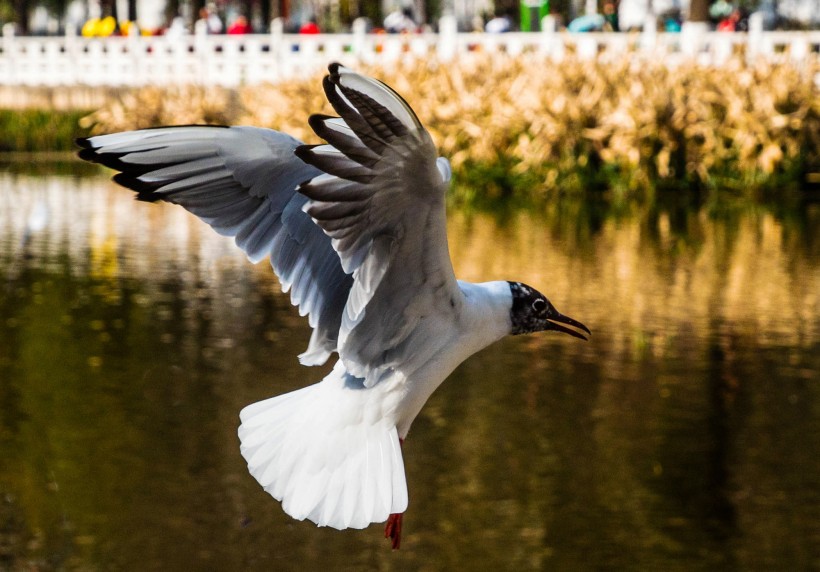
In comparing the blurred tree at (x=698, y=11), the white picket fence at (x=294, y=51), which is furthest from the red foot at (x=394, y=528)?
the blurred tree at (x=698, y=11)

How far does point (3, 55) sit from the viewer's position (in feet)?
90.1

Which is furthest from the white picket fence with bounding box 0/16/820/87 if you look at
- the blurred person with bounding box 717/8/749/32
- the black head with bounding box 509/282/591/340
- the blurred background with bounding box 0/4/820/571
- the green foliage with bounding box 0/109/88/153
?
the black head with bounding box 509/282/591/340

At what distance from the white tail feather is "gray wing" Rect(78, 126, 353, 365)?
23cm

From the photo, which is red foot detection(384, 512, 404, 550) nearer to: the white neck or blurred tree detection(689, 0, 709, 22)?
the white neck

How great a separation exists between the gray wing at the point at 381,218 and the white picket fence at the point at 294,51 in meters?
13.6

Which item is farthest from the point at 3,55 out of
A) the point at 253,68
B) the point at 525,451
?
the point at 525,451

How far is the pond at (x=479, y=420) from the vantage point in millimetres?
5645

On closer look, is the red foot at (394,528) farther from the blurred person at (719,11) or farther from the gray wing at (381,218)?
the blurred person at (719,11)

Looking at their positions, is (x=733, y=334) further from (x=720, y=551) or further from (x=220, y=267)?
(x=220, y=267)

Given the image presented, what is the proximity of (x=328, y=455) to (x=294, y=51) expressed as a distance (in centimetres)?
2139

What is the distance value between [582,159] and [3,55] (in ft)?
49.1

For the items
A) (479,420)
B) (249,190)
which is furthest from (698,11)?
(249,190)

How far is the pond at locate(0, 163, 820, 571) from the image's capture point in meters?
5.64

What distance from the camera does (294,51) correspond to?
80.8 ft
